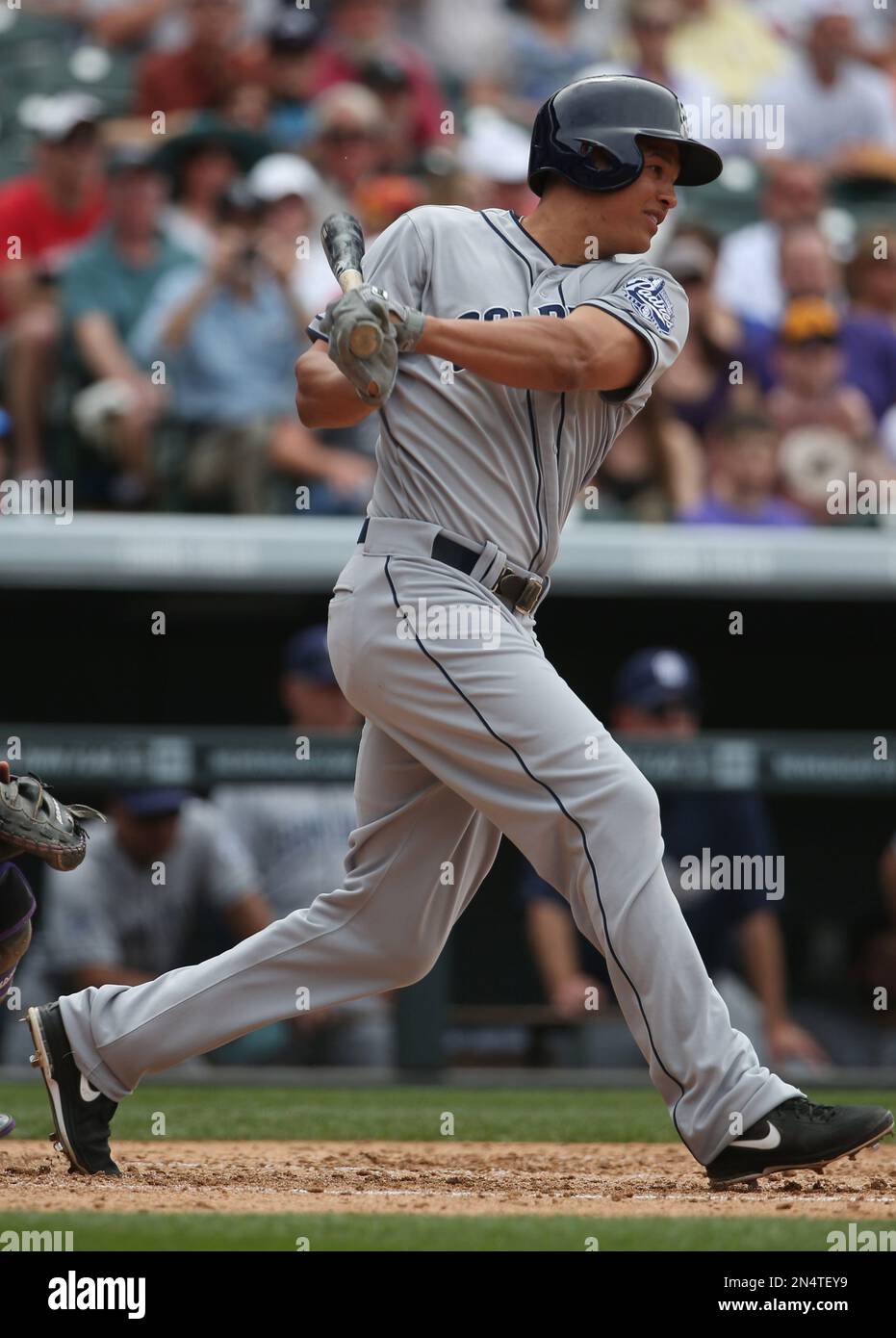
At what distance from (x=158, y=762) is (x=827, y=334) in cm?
340

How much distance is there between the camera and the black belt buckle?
312 cm

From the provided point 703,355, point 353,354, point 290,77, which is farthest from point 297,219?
point 353,354

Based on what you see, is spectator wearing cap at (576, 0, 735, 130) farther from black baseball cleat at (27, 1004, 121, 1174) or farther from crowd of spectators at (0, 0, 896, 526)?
black baseball cleat at (27, 1004, 121, 1174)

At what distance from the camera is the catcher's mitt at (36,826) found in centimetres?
324

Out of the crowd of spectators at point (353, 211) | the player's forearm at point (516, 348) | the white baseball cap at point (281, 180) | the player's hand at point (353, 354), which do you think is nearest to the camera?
the player's hand at point (353, 354)

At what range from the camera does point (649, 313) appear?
3.10 metres

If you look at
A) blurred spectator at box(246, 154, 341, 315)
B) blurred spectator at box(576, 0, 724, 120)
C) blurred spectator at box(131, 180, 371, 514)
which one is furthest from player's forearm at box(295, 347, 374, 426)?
blurred spectator at box(576, 0, 724, 120)

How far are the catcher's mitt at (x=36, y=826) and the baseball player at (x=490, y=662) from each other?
0.25m

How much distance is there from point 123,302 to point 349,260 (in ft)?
14.7

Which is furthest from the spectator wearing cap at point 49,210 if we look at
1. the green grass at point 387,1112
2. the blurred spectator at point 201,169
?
the green grass at point 387,1112

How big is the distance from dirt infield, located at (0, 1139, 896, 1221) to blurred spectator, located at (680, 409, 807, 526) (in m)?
3.44

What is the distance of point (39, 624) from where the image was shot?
260 inches

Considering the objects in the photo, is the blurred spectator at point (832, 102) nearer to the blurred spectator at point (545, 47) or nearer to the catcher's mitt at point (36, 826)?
the blurred spectator at point (545, 47)
